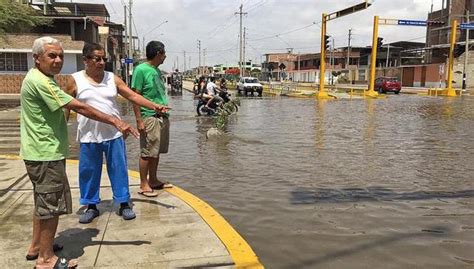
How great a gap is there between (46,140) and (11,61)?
113 feet

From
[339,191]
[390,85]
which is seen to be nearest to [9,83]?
[390,85]

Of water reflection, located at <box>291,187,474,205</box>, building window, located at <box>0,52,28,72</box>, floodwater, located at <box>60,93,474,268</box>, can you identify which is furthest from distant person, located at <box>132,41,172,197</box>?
building window, located at <box>0,52,28,72</box>

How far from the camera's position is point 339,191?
6.79 m

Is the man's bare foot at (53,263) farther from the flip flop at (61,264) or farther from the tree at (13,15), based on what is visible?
the tree at (13,15)

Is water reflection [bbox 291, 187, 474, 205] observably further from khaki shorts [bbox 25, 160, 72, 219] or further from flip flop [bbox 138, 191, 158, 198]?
khaki shorts [bbox 25, 160, 72, 219]

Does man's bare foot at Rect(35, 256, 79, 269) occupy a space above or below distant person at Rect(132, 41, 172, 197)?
below

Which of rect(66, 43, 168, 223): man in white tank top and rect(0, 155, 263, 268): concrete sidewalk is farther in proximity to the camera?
rect(66, 43, 168, 223): man in white tank top

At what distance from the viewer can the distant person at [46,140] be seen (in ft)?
11.5

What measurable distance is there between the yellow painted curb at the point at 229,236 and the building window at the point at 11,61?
3288cm

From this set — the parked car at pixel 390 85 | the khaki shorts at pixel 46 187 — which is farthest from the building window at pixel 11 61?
the khaki shorts at pixel 46 187

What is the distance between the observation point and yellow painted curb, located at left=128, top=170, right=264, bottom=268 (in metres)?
3.94

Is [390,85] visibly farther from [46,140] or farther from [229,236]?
[46,140]

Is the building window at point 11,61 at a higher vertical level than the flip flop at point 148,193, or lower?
higher

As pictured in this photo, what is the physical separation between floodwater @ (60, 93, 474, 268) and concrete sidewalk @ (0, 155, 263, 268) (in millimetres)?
422
